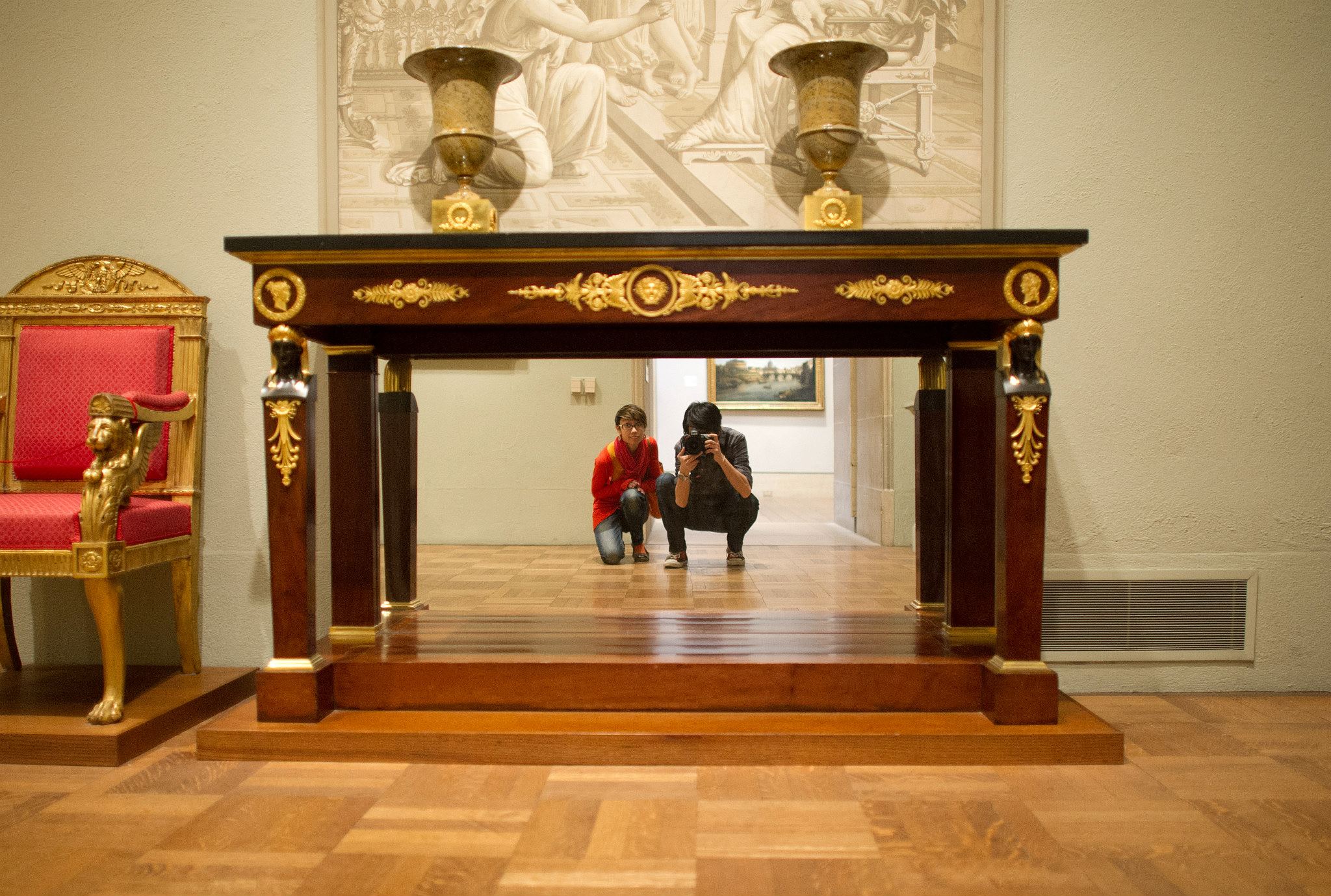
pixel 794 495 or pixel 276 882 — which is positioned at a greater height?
pixel 794 495

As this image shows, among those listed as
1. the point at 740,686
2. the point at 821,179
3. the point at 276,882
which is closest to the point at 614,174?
the point at 821,179

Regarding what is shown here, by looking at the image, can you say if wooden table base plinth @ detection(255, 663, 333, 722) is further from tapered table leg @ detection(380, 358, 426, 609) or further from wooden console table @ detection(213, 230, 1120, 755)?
tapered table leg @ detection(380, 358, 426, 609)

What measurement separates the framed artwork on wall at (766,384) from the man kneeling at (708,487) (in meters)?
0.06

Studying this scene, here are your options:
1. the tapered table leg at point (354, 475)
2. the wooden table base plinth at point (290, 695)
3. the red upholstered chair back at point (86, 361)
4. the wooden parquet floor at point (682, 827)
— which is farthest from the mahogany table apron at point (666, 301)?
the red upholstered chair back at point (86, 361)

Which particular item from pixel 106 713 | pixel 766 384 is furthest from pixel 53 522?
pixel 766 384

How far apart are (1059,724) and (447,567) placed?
1830mm

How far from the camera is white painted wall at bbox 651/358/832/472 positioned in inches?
107

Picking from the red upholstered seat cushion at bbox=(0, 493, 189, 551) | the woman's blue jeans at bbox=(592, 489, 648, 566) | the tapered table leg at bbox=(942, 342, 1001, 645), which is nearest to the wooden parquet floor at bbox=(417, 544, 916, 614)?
the woman's blue jeans at bbox=(592, 489, 648, 566)

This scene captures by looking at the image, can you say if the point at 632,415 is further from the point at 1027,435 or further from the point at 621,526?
the point at 1027,435

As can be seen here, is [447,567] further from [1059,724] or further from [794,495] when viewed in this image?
[1059,724]

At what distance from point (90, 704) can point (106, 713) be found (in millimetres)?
273

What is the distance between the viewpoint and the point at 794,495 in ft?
9.11

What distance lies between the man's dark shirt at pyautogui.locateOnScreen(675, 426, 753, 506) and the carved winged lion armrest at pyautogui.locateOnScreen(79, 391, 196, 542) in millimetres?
1472

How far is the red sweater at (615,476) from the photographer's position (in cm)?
286
